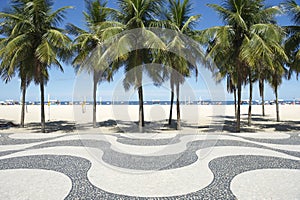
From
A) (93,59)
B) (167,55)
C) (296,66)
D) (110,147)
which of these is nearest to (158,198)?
(110,147)

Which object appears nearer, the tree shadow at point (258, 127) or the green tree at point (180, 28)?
the green tree at point (180, 28)

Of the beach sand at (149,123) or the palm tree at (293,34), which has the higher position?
the palm tree at (293,34)

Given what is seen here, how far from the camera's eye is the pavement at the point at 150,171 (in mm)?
4246

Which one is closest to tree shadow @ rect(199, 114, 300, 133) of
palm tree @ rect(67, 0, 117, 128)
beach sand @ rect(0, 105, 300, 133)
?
beach sand @ rect(0, 105, 300, 133)

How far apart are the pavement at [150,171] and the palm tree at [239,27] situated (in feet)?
17.0

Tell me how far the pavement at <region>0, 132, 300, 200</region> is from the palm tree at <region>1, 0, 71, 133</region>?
489 centimetres

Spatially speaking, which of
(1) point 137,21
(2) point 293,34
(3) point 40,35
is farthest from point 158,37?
(2) point 293,34

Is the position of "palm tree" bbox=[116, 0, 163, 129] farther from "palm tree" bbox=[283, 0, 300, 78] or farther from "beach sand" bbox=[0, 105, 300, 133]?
"palm tree" bbox=[283, 0, 300, 78]

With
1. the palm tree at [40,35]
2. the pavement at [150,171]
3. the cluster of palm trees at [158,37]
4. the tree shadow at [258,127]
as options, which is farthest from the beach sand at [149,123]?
A: the pavement at [150,171]

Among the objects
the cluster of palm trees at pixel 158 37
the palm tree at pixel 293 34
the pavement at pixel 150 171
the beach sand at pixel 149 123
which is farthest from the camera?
the beach sand at pixel 149 123

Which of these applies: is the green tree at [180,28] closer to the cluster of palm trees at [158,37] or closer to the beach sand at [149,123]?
the cluster of palm trees at [158,37]

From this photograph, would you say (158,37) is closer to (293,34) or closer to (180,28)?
(180,28)

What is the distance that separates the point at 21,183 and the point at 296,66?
14.4 metres

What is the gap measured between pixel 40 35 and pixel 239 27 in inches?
427
